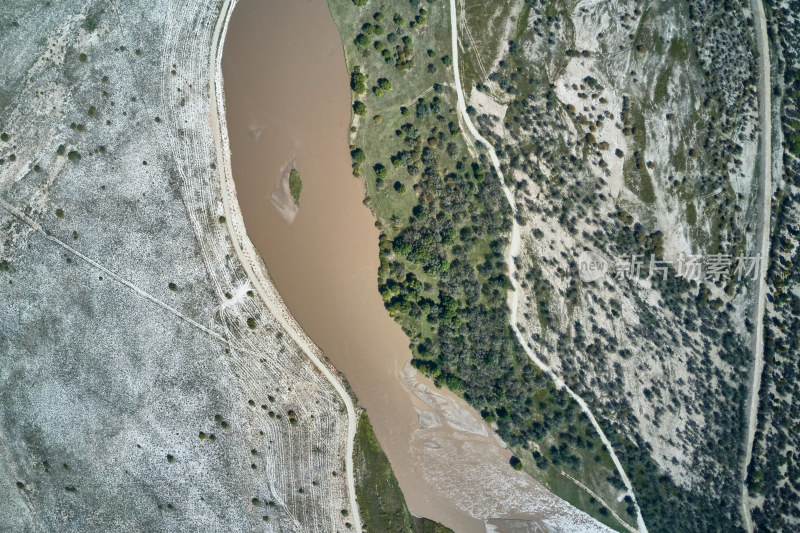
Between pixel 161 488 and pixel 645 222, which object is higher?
pixel 645 222

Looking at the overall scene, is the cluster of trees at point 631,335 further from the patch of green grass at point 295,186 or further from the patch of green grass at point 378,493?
the patch of green grass at point 295,186

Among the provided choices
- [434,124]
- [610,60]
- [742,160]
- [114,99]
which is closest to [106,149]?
[114,99]

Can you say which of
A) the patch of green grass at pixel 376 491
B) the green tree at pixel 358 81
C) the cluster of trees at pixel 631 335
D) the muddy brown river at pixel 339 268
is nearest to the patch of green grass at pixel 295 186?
the muddy brown river at pixel 339 268

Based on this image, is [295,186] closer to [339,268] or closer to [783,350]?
[339,268]

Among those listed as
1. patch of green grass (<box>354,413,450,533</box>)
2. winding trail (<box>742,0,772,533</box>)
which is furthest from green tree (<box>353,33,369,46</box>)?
winding trail (<box>742,0,772,533</box>)

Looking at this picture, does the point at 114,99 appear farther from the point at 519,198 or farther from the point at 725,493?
the point at 725,493

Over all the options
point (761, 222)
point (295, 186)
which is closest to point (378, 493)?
point (295, 186)
